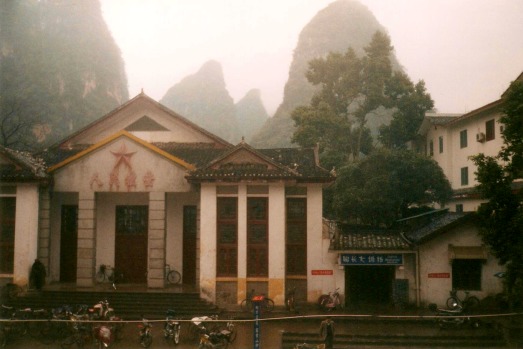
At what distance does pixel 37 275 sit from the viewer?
781 inches

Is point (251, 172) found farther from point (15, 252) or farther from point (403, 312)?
point (15, 252)

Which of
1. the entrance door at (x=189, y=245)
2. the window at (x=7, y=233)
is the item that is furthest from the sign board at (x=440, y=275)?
the window at (x=7, y=233)

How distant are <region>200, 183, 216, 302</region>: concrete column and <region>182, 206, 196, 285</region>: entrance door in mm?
3028

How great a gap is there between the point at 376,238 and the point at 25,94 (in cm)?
4293

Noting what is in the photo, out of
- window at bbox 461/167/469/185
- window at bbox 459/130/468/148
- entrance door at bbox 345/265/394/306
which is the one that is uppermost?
window at bbox 459/130/468/148

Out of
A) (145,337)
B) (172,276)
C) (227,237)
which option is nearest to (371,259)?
(227,237)

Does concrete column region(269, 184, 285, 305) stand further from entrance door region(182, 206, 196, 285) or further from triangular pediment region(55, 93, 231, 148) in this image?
triangular pediment region(55, 93, 231, 148)

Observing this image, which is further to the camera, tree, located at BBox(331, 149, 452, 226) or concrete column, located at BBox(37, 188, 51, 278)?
tree, located at BBox(331, 149, 452, 226)

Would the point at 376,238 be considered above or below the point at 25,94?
below

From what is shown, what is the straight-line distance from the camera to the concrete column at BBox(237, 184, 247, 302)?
64.3 feet

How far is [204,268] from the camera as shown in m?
19.7

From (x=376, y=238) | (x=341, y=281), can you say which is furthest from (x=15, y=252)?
(x=376, y=238)

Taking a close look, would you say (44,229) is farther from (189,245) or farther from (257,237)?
(257,237)

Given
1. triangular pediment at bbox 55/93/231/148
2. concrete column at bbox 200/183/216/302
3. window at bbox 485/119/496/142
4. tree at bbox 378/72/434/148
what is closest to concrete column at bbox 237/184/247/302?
concrete column at bbox 200/183/216/302
